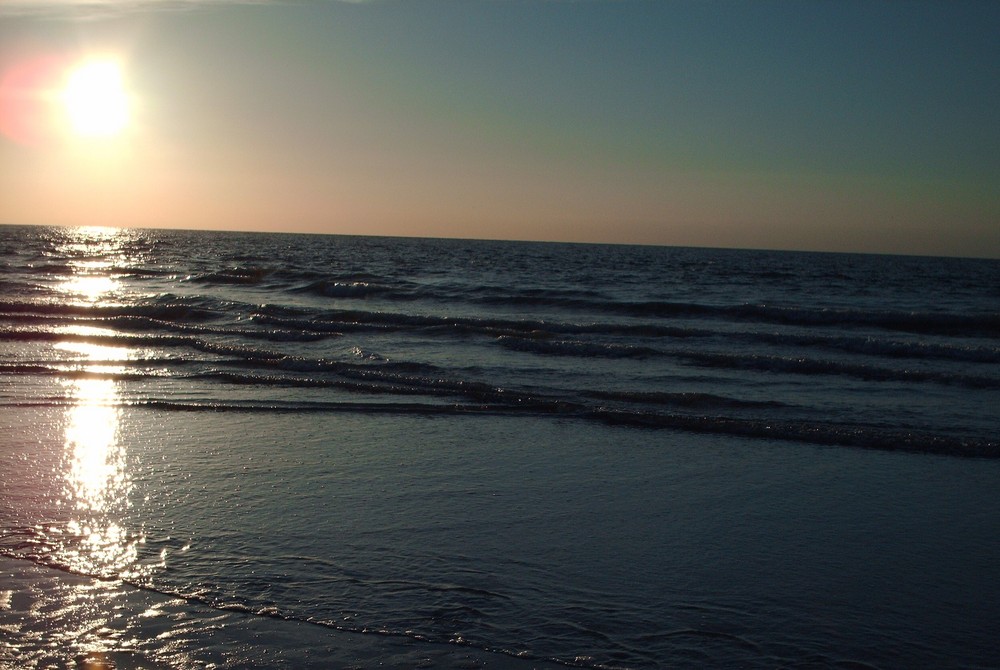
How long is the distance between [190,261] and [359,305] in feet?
83.5

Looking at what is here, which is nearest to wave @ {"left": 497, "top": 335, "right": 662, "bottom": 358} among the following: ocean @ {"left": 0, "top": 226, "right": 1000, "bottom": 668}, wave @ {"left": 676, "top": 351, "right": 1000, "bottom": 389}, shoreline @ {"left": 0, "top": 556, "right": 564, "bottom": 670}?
ocean @ {"left": 0, "top": 226, "right": 1000, "bottom": 668}

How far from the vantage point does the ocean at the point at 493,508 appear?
3875 mm

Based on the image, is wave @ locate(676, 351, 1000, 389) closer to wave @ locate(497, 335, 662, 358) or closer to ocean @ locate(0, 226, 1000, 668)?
ocean @ locate(0, 226, 1000, 668)

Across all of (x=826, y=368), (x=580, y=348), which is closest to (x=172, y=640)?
(x=580, y=348)

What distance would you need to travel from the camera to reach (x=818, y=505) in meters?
6.25

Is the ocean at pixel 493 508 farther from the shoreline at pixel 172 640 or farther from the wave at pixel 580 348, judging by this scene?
the wave at pixel 580 348

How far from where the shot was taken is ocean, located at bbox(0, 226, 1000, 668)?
3875mm

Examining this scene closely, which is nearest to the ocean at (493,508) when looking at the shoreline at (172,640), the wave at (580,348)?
the shoreline at (172,640)

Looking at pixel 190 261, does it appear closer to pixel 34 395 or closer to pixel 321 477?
pixel 34 395

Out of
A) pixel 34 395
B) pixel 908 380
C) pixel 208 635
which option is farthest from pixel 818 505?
pixel 34 395

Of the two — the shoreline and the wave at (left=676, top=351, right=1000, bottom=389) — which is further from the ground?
the wave at (left=676, top=351, right=1000, bottom=389)

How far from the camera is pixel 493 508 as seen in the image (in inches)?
230

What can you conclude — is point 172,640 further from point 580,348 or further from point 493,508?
point 580,348

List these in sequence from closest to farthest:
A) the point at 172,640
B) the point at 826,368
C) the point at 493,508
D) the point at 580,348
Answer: the point at 172,640, the point at 493,508, the point at 826,368, the point at 580,348
